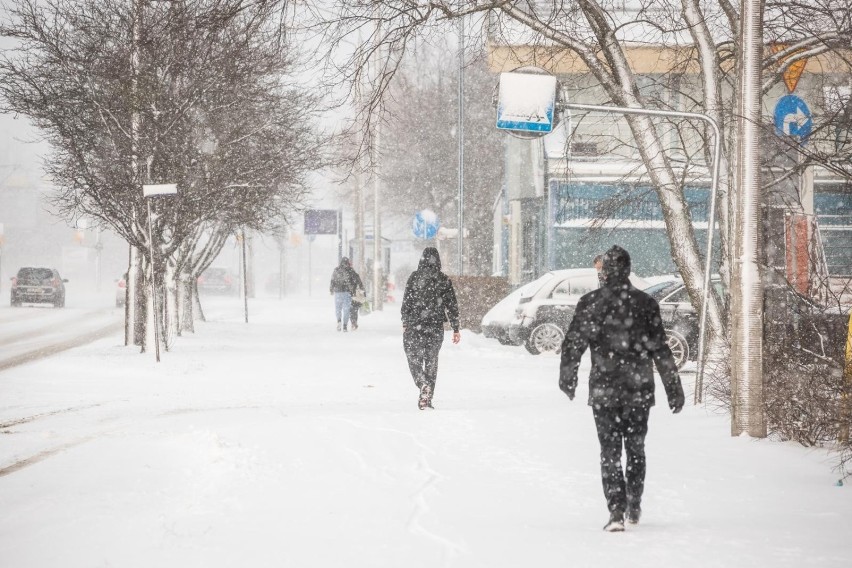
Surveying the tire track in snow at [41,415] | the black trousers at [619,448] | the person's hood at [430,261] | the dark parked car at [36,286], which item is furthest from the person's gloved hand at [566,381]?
the dark parked car at [36,286]

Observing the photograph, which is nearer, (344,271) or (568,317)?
(568,317)

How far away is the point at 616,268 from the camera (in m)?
5.97

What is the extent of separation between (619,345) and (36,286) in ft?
124

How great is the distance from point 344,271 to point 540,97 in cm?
1481

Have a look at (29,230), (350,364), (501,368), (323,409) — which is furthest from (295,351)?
(29,230)

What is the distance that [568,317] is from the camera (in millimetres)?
18562

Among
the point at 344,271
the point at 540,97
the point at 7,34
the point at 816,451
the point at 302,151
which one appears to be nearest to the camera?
the point at 816,451

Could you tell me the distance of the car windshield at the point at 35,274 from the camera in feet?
130

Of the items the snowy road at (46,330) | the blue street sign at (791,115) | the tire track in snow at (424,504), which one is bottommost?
the snowy road at (46,330)

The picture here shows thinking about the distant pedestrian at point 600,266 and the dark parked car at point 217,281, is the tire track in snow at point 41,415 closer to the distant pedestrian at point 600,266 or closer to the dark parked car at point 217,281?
the distant pedestrian at point 600,266

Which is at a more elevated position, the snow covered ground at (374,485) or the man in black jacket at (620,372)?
the man in black jacket at (620,372)

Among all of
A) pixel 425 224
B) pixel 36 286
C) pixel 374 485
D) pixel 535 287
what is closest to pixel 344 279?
pixel 425 224

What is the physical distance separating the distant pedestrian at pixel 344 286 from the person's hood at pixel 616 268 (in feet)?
63.6

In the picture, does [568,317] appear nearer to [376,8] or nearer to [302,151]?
[302,151]
